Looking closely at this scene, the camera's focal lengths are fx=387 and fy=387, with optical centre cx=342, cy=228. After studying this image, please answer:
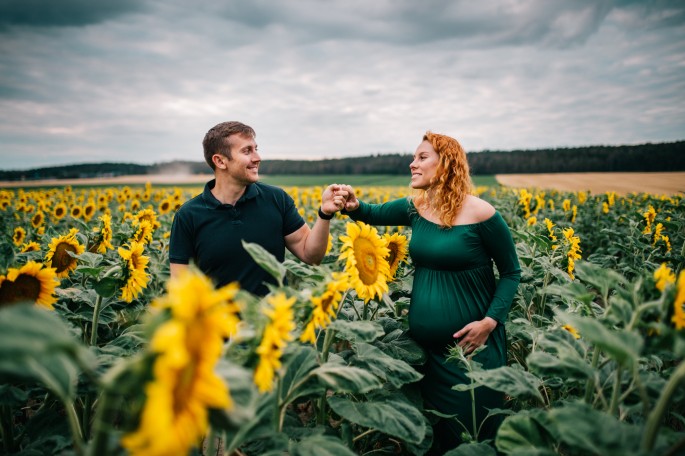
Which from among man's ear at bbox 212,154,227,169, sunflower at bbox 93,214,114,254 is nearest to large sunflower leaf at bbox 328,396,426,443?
man's ear at bbox 212,154,227,169

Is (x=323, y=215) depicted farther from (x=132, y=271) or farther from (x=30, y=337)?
(x=30, y=337)

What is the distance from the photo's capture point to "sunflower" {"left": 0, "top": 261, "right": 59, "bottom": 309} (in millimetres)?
2039

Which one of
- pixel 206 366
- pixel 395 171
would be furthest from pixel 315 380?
pixel 395 171

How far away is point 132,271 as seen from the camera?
2621 mm

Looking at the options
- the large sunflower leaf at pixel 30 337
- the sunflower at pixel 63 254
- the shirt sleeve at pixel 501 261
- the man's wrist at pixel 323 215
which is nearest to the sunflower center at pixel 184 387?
the large sunflower leaf at pixel 30 337

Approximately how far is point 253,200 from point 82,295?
148 centimetres

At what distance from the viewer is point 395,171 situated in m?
67.9

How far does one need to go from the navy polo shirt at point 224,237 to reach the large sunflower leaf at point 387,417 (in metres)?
1.62

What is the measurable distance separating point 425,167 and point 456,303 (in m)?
1.10

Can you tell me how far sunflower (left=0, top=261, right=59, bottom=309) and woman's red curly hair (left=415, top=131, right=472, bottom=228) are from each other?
261 centimetres

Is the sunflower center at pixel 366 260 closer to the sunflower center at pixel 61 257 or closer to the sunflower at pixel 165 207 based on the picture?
the sunflower center at pixel 61 257

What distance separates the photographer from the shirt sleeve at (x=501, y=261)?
9.52 ft

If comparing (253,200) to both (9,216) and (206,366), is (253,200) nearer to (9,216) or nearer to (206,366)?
(206,366)

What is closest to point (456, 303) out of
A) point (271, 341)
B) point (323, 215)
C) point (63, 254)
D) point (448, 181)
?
point (448, 181)
